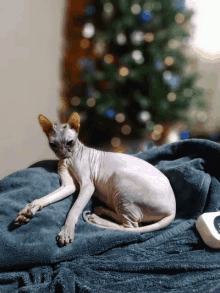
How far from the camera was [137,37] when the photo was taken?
1.74 m

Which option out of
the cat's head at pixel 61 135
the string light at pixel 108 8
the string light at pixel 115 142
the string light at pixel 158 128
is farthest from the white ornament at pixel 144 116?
the cat's head at pixel 61 135

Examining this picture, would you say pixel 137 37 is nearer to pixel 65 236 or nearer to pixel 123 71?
pixel 123 71

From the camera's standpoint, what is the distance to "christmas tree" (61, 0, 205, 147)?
5.74 feet

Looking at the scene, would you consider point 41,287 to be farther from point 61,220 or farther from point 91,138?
point 91,138

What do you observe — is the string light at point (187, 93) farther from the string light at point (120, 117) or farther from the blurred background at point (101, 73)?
the string light at point (120, 117)

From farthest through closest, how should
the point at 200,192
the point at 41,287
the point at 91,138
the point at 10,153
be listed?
1. the point at 91,138
2. the point at 10,153
3. the point at 200,192
4. the point at 41,287

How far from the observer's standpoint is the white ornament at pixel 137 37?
1739mm

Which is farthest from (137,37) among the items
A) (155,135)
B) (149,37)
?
(155,135)

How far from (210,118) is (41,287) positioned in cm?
254

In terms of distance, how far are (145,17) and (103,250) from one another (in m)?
1.62

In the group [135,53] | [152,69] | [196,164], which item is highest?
[135,53]

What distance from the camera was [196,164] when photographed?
96cm

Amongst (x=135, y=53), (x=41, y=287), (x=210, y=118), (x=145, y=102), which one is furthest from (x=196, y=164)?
(x=210, y=118)

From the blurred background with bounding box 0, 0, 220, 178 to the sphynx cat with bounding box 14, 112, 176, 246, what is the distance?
2.18 ft
